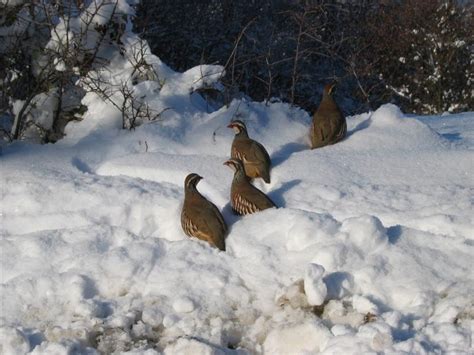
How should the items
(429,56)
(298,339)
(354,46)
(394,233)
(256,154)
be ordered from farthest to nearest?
(354,46), (429,56), (256,154), (394,233), (298,339)

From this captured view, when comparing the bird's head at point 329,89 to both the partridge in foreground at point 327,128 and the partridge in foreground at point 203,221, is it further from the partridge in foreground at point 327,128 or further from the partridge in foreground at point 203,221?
the partridge in foreground at point 203,221

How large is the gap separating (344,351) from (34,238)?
208cm

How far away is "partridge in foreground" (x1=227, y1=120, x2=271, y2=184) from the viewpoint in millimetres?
5230

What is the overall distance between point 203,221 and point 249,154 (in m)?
0.98

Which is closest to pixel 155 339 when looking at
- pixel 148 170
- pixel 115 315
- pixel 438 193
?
pixel 115 315

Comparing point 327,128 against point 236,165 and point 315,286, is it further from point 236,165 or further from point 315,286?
point 315,286

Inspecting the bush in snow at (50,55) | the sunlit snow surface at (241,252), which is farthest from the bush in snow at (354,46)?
the sunlit snow surface at (241,252)

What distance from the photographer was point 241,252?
4379mm

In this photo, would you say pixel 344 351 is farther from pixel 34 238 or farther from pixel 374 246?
pixel 34 238

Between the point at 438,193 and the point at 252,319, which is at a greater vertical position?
the point at 438,193

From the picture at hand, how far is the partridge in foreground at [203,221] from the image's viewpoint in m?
4.44

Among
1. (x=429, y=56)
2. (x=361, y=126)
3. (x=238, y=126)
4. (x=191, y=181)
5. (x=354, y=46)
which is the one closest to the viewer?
(x=191, y=181)

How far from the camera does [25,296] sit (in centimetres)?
410

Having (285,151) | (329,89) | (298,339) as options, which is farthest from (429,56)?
(298,339)
